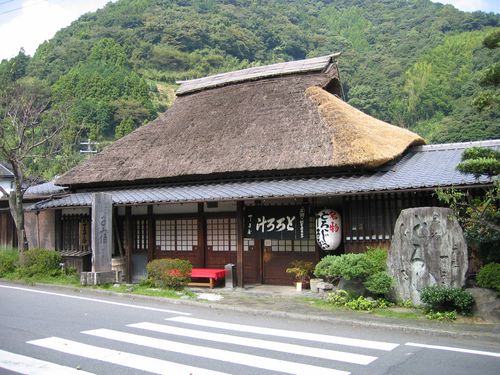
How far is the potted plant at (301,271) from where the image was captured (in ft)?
41.8

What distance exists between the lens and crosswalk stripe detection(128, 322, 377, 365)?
6.27 meters

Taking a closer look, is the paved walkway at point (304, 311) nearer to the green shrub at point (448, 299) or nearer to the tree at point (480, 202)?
the green shrub at point (448, 299)

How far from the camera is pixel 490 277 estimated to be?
8914 millimetres

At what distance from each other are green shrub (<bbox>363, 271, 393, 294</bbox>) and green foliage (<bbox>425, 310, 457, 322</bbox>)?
109 centimetres

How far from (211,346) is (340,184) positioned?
621 centimetres

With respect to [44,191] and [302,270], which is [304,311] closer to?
[302,270]

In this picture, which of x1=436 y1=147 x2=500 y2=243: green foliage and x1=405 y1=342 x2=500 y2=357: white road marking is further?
x1=436 y1=147 x2=500 y2=243: green foliage

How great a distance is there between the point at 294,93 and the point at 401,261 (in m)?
8.17

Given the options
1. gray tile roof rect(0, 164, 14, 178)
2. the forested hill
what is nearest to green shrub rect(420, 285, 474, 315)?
the forested hill

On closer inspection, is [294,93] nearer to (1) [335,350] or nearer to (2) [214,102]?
(2) [214,102]

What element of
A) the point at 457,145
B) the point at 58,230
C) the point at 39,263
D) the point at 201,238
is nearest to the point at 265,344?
the point at 201,238

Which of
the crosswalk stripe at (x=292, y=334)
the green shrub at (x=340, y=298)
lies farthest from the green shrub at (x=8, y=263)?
the green shrub at (x=340, y=298)

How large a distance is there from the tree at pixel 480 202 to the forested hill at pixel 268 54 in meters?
33.2

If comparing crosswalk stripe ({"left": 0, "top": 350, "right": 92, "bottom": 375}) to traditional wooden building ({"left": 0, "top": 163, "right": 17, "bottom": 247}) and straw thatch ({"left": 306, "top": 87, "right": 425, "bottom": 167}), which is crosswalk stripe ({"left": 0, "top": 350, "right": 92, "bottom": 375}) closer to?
straw thatch ({"left": 306, "top": 87, "right": 425, "bottom": 167})
